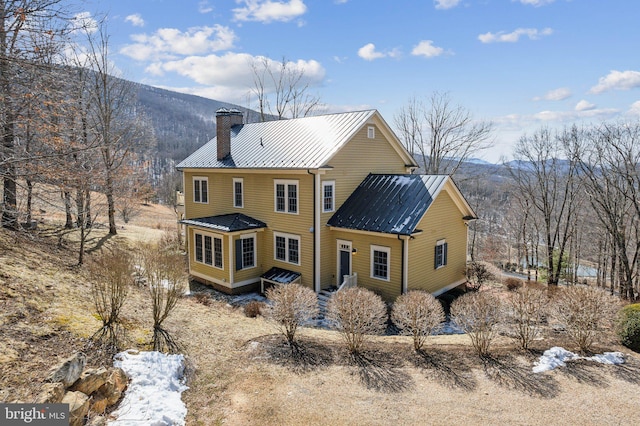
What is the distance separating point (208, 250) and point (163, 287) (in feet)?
25.9

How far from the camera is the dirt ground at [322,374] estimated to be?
6.93 m

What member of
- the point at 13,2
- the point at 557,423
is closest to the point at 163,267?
the point at 13,2

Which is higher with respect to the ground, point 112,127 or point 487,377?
point 112,127

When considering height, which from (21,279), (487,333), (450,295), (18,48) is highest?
(18,48)

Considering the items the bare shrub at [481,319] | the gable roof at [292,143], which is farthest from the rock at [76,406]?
the gable roof at [292,143]

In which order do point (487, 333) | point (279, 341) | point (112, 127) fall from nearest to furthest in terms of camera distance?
point (487, 333)
point (279, 341)
point (112, 127)

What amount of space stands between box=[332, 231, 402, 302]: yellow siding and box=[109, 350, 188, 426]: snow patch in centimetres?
833

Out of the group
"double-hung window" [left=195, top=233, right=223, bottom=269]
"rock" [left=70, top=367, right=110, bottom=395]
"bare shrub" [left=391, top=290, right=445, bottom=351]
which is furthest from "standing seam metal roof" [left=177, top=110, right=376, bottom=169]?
"rock" [left=70, top=367, right=110, bottom=395]

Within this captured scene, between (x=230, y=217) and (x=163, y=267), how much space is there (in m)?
8.31

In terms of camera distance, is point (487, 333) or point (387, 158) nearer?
point (487, 333)

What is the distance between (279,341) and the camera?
10164mm

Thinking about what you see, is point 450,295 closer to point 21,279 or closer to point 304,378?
point 304,378

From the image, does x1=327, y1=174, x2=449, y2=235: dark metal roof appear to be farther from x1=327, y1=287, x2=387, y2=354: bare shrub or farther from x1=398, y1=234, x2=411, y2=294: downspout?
x1=327, y1=287, x2=387, y2=354: bare shrub

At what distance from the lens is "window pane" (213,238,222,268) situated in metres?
17.6
